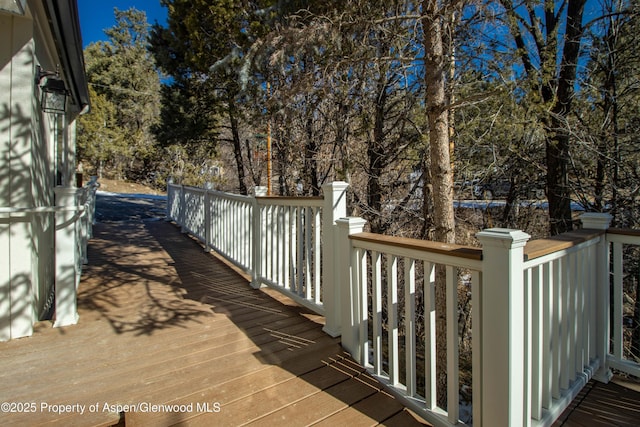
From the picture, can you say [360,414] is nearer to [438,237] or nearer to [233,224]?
[438,237]

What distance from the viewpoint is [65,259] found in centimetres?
276

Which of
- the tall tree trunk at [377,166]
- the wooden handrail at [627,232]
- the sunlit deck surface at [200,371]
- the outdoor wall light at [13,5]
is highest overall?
the outdoor wall light at [13,5]

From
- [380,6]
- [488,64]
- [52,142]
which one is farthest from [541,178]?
[52,142]

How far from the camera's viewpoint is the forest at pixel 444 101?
3271mm

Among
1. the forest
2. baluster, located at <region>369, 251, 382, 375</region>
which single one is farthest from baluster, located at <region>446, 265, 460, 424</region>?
the forest

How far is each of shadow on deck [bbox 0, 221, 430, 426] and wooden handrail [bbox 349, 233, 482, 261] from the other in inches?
32.6

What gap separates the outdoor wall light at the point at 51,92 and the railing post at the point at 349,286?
2701mm

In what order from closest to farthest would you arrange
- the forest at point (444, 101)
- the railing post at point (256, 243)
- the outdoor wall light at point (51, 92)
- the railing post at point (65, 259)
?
1. the railing post at point (65, 259)
2. the outdoor wall light at point (51, 92)
3. the forest at point (444, 101)
4. the railing post at point (256, 243)

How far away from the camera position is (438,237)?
10.2 ft

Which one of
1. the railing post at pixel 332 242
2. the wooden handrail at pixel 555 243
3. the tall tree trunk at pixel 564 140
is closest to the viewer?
the wooden handrail at pixel 555 243

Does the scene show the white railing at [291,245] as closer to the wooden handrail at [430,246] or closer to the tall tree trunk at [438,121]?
the wooden handrail at [430,246]

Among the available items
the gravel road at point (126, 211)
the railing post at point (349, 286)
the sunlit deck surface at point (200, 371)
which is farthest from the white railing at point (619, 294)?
the gravel road at point (126, 211)

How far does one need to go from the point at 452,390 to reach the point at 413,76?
4.46m

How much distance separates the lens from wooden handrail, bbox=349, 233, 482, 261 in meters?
1.48
